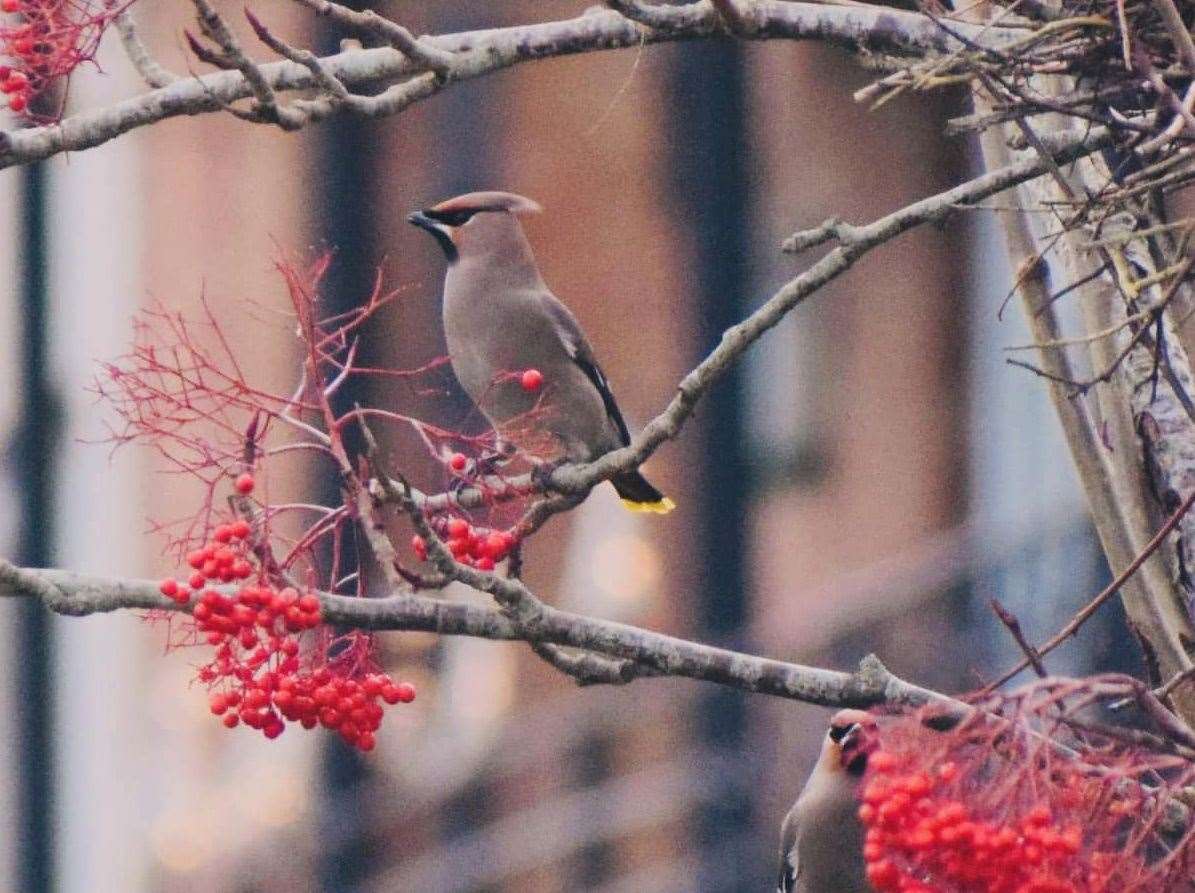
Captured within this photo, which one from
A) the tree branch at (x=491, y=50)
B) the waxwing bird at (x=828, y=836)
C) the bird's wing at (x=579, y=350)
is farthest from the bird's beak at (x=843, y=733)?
the bird's wing at (x=579, y=350)

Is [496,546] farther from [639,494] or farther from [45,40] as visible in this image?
[639,494]

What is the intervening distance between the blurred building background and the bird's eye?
4.67 metres

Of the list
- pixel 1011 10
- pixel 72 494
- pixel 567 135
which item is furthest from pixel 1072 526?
pixel 1011 10

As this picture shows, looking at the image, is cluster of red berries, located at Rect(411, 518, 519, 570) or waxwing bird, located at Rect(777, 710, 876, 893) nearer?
cluster of red berries, located at Rect(411, 518, 519, 570)

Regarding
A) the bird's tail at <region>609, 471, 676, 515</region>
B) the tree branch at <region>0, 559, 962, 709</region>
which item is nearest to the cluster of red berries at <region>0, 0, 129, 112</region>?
the tree branch at <region>0, 559, 962, 709</region>

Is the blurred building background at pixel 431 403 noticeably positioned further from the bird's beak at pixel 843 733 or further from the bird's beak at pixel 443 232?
the bird's beak at pixel 843 733

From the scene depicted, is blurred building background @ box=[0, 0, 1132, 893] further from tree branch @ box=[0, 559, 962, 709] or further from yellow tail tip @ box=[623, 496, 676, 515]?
tree branch @ box=[0, 559, 962, 709]

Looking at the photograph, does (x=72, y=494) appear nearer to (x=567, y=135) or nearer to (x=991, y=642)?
(x=567, y=135)

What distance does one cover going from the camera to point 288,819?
35.0ft

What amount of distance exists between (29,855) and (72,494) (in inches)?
57.0

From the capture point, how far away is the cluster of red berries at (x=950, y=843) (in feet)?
9.25

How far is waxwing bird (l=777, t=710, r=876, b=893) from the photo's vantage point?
4.85 m

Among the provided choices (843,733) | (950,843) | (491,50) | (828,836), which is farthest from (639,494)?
(950,843)

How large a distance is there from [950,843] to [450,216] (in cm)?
294
